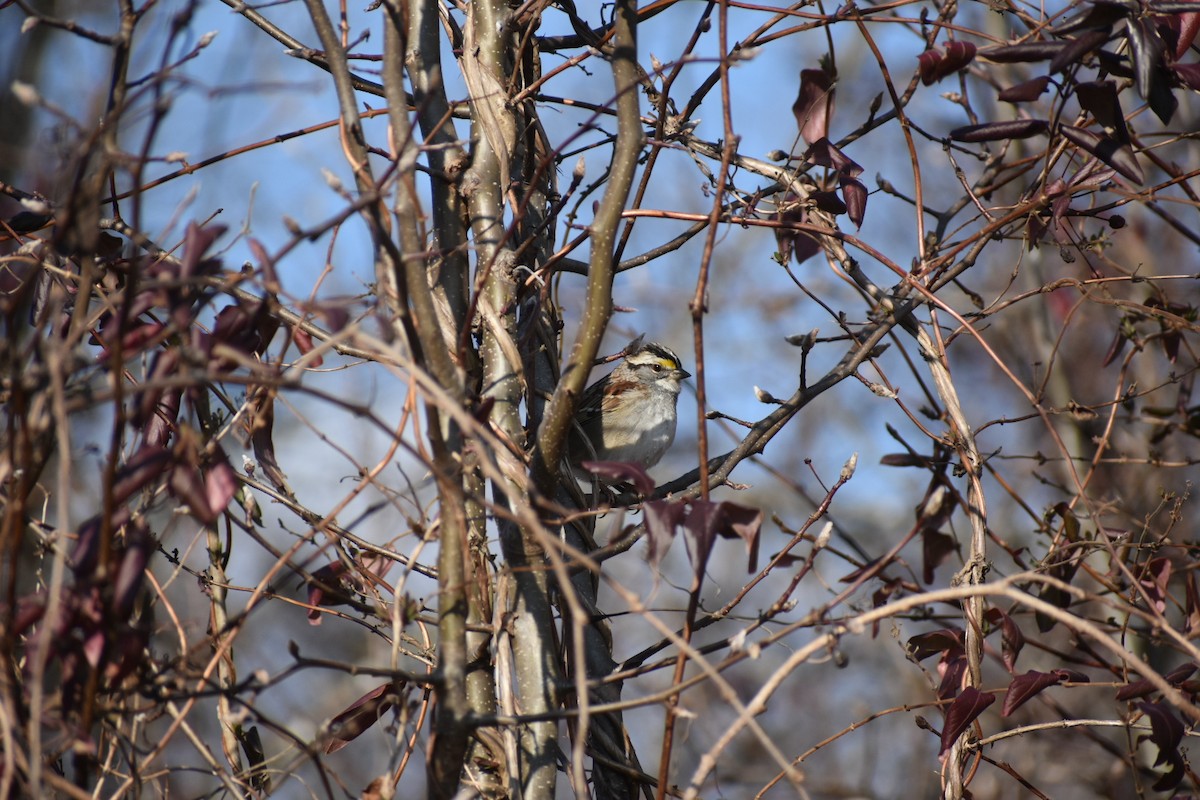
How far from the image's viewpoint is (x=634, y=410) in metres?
5.53

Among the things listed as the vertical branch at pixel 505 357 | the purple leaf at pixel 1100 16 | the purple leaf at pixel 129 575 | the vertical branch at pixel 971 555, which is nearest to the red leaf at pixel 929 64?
the purple leaf at pixel 1100 16

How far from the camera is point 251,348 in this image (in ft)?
5.88

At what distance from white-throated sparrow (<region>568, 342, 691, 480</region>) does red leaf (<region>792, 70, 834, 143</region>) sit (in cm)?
288

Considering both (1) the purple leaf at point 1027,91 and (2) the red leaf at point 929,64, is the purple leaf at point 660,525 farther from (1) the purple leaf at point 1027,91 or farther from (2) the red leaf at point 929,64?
(2) the red leaf at point 929,64

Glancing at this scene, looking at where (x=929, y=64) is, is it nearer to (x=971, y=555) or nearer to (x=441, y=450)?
(x=971, y=555)

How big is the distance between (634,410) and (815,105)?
3.08 meters

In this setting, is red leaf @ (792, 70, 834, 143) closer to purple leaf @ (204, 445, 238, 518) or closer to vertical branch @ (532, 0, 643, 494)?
vertical branch @ (532, 0, 643, 494)

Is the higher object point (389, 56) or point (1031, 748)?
point (389, 56)

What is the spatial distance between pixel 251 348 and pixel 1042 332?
5.29m

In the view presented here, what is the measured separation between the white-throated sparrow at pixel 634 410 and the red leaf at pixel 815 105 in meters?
2.88

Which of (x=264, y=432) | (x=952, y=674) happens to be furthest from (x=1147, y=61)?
(x=264, y=432)

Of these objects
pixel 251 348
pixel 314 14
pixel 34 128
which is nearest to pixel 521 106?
pixel 314 14

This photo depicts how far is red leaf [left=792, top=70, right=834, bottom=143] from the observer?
8.38ft

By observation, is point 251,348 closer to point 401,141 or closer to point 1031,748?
point 401,141
